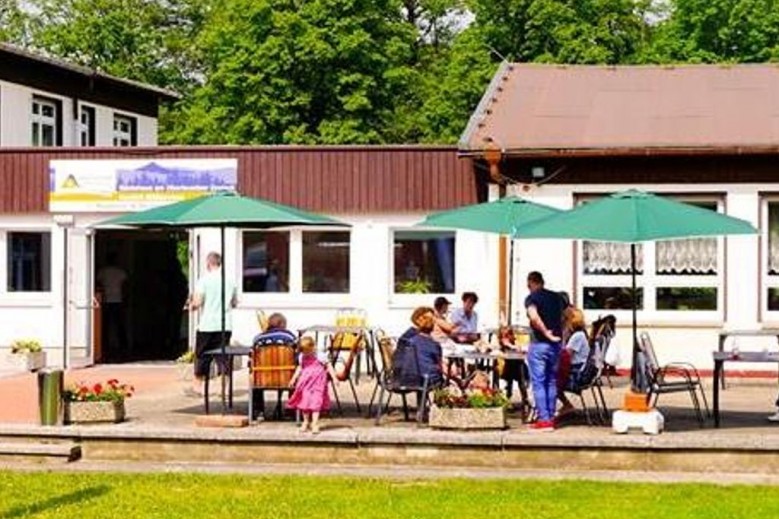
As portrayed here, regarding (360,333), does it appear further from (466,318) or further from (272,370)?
(272,370)

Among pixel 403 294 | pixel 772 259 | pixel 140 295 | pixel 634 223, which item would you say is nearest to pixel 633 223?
pixel 634 223

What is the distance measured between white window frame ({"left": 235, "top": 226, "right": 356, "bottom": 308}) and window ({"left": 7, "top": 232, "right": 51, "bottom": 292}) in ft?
10.0

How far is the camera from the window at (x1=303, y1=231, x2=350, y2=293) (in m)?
22.1

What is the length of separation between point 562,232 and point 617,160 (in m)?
7.50

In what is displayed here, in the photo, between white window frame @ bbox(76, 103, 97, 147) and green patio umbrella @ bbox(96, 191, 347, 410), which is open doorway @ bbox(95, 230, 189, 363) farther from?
green patio umbrella @ bbox(96, 191, 347, 410)

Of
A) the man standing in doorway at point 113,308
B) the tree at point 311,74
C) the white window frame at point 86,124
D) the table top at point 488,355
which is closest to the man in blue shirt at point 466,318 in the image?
the table top at point 488,355

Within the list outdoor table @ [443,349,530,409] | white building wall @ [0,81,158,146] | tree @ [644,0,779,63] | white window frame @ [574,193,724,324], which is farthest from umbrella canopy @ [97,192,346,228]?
tree @ [644,0,779,63]

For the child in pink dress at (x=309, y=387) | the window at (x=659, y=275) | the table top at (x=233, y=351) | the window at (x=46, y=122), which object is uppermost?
the window at (x=46, y=122)

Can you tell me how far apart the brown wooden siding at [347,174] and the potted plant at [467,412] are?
8363mm

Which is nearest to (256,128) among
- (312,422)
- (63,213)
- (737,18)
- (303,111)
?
(303,111)

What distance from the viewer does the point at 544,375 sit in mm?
13742

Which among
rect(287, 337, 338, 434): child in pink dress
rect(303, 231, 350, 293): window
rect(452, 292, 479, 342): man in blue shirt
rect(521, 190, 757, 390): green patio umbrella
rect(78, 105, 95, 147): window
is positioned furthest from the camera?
rect(78, 105, 95, 147): window

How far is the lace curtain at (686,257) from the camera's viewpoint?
20641 mm

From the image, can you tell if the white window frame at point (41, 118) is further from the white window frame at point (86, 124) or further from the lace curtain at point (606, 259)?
the lace curtain at point (606, 259)
